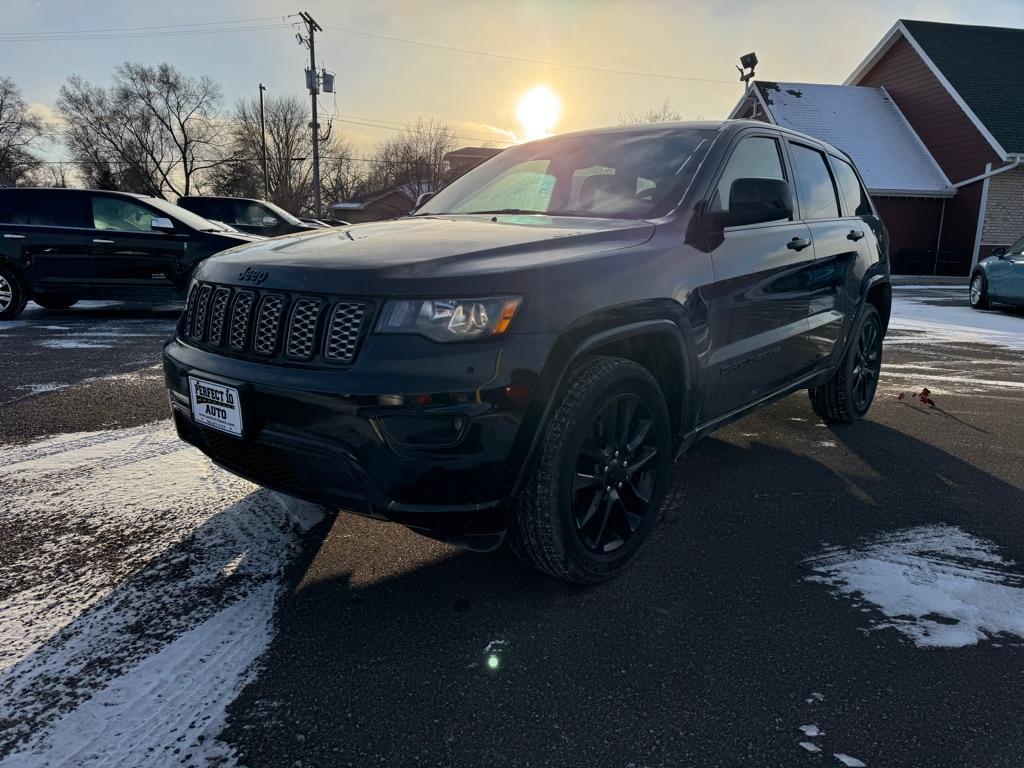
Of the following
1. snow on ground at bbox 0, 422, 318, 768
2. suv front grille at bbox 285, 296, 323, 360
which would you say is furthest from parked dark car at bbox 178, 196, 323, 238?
suv front grille at bbox 285, 296, 323, 360

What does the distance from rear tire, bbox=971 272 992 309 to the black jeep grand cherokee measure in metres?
11.0

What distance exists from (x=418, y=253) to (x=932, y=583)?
224 cm

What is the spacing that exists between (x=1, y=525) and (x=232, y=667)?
1629mm

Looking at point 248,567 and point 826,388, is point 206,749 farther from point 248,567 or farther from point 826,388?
point 826,388

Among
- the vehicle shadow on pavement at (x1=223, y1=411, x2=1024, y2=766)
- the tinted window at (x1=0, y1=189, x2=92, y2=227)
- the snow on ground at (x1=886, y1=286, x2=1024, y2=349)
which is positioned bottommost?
the snow on ground at (x1=886, y1=286, x2=1024, y2=349)

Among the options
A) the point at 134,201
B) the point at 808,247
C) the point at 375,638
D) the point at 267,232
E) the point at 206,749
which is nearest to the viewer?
the point at 206,749

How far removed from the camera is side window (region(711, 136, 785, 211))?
3012 millimetres

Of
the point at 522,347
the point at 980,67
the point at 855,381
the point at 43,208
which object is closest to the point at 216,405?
the point at 522,347

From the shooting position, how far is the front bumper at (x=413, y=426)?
1.96 meters

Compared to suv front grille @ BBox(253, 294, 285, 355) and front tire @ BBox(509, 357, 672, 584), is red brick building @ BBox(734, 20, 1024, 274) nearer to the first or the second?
front tire @ BBox(509, 357, 672, 584)

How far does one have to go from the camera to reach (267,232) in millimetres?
12523

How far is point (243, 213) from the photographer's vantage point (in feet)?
42.2

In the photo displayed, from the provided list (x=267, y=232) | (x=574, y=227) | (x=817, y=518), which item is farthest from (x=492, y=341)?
(x=267, y=232)

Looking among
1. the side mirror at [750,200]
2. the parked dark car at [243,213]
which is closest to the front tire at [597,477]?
the side mirror at [750,200]
